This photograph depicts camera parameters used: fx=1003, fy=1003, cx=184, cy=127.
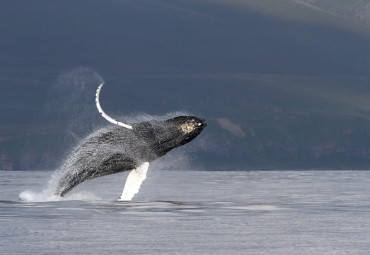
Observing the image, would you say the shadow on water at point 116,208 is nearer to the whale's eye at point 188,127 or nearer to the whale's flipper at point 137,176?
the whale's flipper at point 137,176

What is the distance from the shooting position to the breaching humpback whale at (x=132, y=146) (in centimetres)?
4044

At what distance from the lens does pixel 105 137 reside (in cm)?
4094

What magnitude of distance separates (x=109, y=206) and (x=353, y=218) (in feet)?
32.5

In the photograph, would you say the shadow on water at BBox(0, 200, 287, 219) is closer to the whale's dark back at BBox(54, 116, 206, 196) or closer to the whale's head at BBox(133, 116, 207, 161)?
the whale's dark back at BBox(54, 116, 206, 196)

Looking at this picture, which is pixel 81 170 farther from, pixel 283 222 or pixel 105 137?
pixel 283 222

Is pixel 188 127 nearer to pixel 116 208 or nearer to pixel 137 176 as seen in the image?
pixel 137 176

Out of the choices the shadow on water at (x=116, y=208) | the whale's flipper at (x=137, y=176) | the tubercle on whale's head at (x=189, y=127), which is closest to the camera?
the shadow on water at (x=116, y=208)

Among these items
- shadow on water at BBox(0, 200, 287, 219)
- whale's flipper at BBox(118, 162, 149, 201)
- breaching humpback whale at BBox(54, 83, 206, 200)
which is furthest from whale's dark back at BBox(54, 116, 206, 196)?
shadow on water at BBox(0, 200, 287, 219)

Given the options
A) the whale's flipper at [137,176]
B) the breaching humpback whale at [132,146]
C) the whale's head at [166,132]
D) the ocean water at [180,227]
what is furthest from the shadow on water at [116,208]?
the whale's head at [166,132]

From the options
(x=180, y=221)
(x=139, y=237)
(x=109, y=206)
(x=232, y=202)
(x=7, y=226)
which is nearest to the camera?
(x=139, y=237)

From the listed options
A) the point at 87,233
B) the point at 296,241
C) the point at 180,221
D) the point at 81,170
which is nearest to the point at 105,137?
the point at 81,170

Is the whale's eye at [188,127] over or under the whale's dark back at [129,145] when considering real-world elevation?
over

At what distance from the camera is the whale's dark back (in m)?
A: 40.4

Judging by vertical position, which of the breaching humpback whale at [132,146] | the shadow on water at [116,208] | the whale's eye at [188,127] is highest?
the whale's eye at [188,127]
